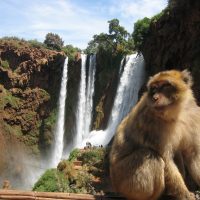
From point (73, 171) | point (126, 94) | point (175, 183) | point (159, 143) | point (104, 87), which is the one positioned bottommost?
point (73, 171)

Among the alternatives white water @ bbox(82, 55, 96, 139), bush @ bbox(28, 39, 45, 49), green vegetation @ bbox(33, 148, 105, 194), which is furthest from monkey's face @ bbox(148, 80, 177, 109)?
bush @ bbox(28, 39, 45, 49)

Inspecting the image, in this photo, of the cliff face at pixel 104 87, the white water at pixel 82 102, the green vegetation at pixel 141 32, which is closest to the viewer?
A: the green vegetation at pixel 141 32

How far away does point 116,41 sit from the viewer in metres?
37.9

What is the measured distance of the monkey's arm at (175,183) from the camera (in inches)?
171

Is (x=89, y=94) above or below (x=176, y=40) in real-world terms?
below

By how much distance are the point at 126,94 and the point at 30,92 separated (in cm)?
980

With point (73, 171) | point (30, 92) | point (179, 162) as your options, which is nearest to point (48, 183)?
point (73, 171)

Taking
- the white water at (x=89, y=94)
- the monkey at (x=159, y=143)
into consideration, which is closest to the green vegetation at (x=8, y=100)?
the white water at (x=89, y=94)

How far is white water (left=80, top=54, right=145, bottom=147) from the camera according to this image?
28.7 m

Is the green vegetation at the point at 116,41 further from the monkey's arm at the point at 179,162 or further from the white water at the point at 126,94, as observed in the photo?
the monkey's arm at the point at 179,162

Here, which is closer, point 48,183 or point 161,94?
point 161,94

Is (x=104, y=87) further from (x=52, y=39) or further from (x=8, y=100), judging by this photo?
(x=52, y=39)

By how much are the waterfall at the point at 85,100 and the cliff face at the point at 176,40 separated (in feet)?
31.4

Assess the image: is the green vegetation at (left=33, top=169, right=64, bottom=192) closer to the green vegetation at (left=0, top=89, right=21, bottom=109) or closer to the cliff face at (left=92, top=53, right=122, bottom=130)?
the cliff face at (left=92, top=53, right=122, bottom=130)
